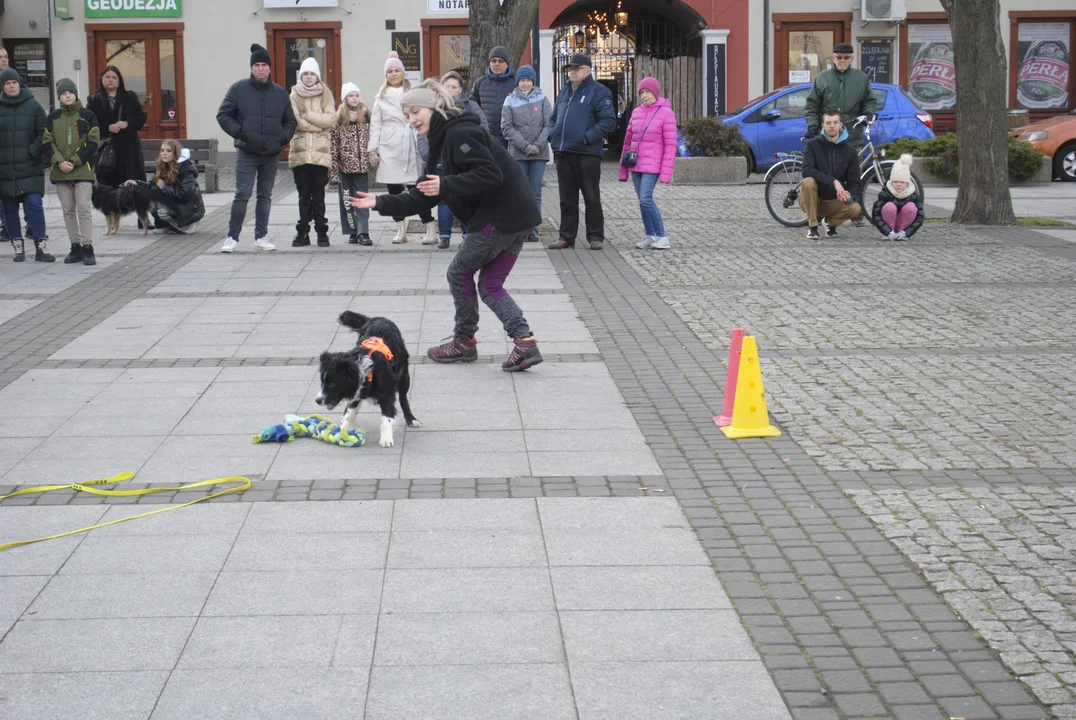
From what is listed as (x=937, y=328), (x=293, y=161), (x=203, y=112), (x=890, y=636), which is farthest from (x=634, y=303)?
(x=203, y=112)

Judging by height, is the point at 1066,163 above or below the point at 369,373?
above

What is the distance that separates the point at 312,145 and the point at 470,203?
622 centimetres

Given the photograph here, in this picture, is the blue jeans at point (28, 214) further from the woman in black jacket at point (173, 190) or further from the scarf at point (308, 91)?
the scarf at point (308, 91)

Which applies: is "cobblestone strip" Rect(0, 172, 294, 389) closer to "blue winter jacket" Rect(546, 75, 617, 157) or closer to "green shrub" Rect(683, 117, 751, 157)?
"blue winter jacket" Rect(546, 75, 617, 157)

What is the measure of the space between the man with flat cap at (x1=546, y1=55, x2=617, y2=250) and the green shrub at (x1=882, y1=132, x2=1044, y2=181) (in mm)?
8557

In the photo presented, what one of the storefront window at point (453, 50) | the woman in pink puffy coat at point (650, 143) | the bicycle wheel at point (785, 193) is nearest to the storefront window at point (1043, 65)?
the storefront window at point (453, 50)

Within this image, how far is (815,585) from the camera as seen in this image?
4848mm

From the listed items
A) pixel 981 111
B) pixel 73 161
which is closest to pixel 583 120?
pixel 73 161

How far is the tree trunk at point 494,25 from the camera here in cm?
1553


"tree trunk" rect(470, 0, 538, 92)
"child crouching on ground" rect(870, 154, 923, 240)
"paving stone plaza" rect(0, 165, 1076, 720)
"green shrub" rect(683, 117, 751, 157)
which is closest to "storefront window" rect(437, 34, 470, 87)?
"green shrub" rect(683, 117, 751, 157)

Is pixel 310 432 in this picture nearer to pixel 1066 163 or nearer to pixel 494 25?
pixel 494 25

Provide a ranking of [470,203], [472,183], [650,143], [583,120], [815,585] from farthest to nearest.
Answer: [650,143]
[583,120]
[470,203]
[472,183]
[815,585]

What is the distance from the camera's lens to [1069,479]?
6125 millimetres

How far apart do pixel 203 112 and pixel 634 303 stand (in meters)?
19.1
